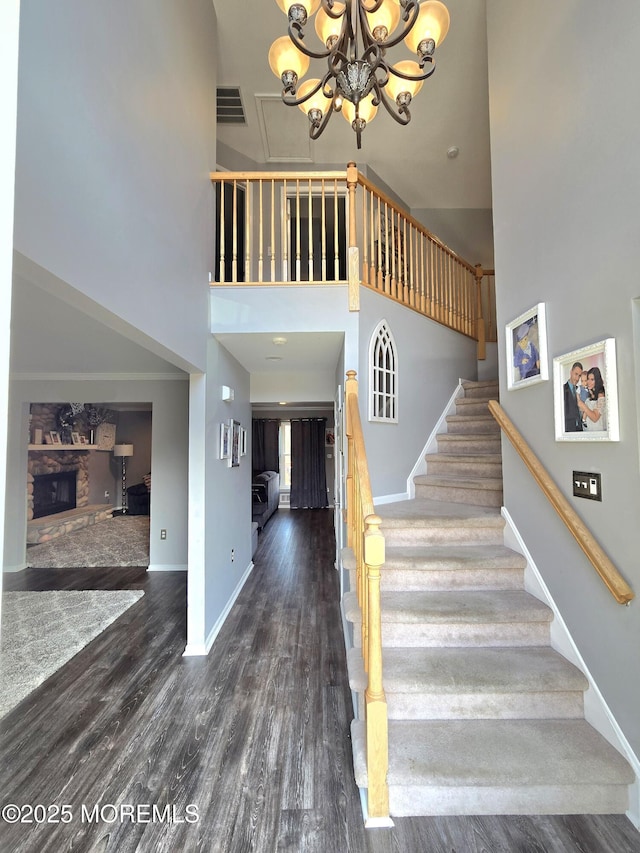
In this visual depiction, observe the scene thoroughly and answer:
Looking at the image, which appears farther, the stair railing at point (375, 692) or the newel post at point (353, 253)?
the newel post at point (353, 253)

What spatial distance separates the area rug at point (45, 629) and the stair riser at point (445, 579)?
92.1 inches

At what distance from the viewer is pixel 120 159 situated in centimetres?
158

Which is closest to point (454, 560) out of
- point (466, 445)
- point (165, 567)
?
point (466, 445)

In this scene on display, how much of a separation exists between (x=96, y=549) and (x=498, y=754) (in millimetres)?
5736

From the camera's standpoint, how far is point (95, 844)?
1.49 meters

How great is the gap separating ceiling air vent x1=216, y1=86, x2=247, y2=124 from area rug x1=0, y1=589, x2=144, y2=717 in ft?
17.7

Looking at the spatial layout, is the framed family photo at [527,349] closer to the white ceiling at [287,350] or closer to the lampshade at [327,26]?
the white ceiling at [287,350]

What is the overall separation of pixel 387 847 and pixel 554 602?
4.43ft

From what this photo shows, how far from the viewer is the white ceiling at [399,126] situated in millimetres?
3385

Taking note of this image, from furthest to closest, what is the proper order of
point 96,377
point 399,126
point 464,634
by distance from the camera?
point 96,377, point 399,126, point 464,634

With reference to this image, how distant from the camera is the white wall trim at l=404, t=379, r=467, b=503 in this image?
3650 millimetres

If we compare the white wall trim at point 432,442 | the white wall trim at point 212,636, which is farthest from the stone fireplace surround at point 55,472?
the white wall trim at point 432,442

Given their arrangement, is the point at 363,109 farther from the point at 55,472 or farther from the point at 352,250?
the point at 55,472

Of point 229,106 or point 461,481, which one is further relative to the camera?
point 229,106
